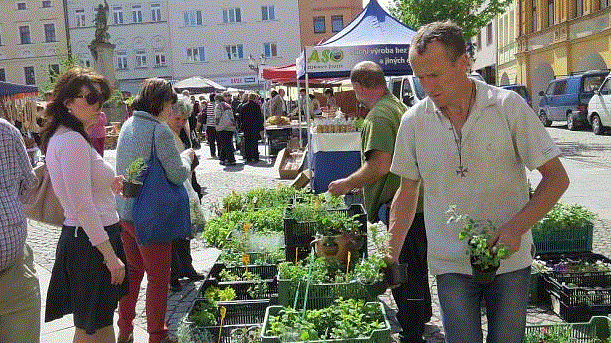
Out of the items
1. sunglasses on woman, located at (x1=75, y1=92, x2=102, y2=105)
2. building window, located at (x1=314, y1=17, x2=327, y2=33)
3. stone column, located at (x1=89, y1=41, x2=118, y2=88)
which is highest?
building window, located at (x1=314, y1=17, x2=327, y2=33)

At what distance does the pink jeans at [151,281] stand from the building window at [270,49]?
4860cm

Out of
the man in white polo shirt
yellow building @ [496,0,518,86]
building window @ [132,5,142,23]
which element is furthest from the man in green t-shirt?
building window @ [132,5,142,23]

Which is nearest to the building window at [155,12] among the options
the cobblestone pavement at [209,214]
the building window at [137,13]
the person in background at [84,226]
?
the building window at [137,13]

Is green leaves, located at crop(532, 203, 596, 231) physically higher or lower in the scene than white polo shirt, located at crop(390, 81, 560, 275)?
lower

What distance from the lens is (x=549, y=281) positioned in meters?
4.80

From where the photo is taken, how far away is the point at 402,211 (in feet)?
9.25

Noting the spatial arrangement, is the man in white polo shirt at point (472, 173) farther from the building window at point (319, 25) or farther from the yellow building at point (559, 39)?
the building window at point (319, 25)

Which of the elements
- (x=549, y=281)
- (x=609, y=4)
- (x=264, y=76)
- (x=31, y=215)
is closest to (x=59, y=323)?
(x=31, y=215)

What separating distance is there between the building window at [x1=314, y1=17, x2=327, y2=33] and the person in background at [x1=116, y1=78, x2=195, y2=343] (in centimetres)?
5138

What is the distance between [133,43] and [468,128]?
5432cm

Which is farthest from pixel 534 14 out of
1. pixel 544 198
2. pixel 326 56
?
pixel 544 198

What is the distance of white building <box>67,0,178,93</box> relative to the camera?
53.3 meters

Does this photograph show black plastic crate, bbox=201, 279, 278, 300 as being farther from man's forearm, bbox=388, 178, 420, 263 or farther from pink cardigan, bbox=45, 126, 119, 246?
man's forearm, bbox=388, 178, 420, 263

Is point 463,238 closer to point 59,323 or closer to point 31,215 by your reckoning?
point 31,215
